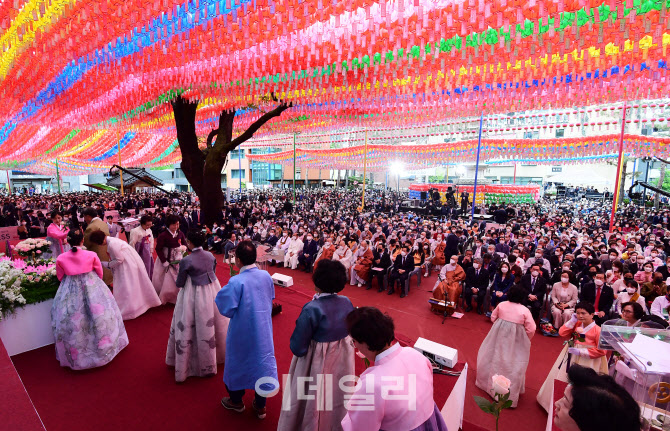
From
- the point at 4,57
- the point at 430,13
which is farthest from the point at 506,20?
Answer: the point at 4,57

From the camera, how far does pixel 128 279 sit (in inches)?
191

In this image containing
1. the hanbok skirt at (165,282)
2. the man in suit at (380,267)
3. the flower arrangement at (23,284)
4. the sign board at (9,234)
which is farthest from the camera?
the sign board at (9,234)

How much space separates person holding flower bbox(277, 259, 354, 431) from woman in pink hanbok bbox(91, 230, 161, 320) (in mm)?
3517

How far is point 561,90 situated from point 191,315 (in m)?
8.20

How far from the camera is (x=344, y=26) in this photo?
4.56 m

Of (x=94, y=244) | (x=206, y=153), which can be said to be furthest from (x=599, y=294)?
(x=206, y=153)

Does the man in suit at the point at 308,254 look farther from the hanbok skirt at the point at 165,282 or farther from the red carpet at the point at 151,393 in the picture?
the hanbok skirt at the point at 165,282

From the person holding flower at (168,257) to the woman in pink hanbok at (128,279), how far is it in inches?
9.1

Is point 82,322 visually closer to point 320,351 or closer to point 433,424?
point 320,351

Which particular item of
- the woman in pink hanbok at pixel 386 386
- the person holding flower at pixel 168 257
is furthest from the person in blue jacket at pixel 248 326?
the person holding flower at pixel 168 257

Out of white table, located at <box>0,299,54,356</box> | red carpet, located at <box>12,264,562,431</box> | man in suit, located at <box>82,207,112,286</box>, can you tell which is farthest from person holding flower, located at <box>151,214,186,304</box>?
white table, located at <box>0,299,54,356</box>

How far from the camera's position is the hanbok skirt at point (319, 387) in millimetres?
2314

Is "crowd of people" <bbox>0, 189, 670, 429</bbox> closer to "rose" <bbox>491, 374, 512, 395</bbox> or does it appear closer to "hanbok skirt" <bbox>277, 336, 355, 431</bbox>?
"hanbok skirt" <bbox>277, 336, 355, 431</bbox>

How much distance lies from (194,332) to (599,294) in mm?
6306
